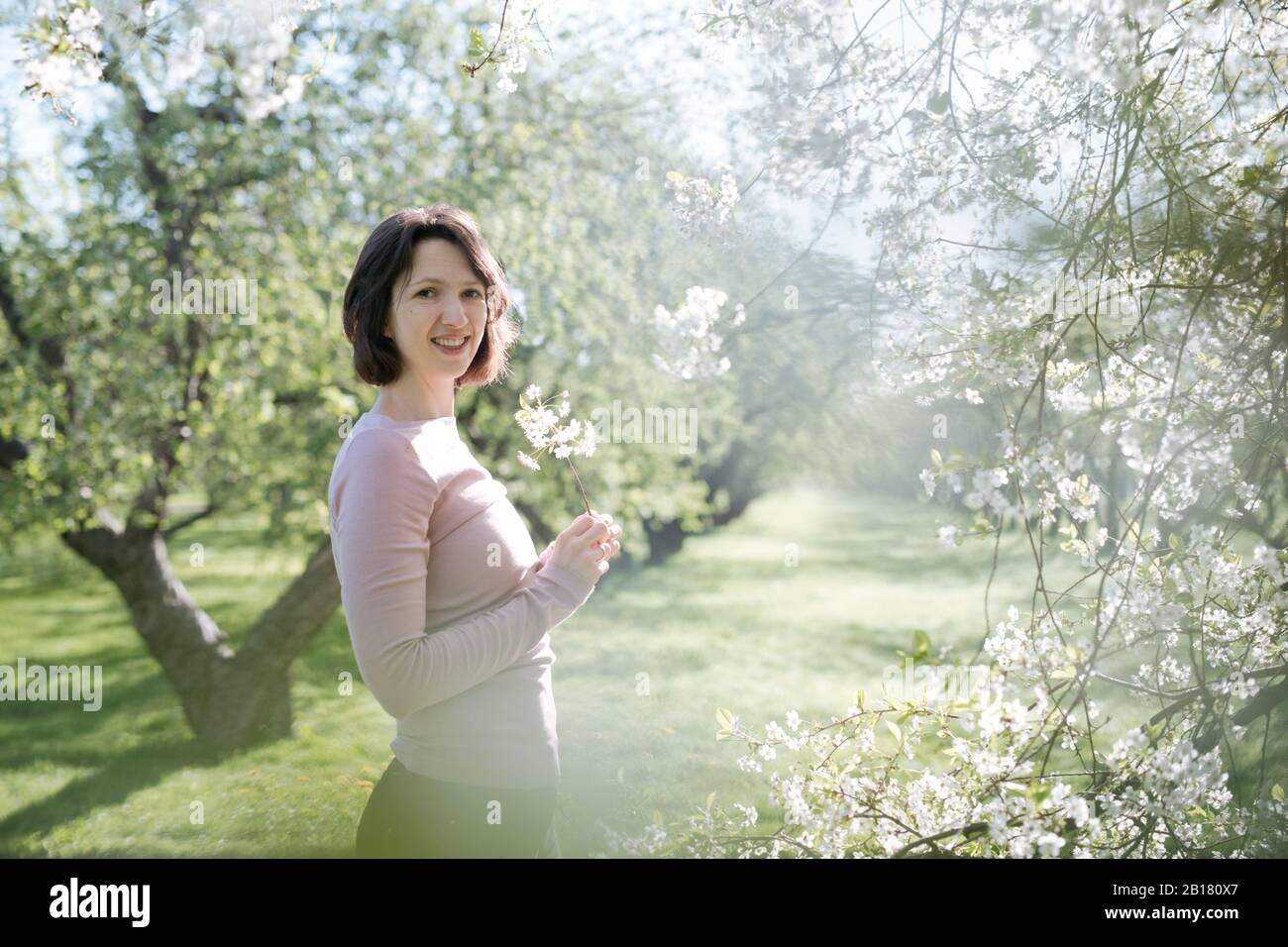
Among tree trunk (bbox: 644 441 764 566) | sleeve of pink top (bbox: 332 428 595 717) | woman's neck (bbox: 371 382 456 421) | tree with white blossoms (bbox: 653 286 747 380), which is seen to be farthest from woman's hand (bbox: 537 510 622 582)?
tree trunk (bbox: 644 441 764 566)

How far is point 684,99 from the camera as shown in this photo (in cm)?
405

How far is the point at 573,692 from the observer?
434cm

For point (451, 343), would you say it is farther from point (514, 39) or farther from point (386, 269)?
point (514, 39)

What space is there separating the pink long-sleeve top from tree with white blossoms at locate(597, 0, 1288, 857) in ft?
2.67

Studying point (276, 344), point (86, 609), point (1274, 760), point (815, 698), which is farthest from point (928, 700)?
point (86, 609)

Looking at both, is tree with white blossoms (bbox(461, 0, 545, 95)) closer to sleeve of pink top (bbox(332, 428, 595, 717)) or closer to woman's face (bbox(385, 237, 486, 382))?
woman's face (bbox(385, 237, 486, 382))

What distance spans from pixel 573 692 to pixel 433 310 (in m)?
3.27

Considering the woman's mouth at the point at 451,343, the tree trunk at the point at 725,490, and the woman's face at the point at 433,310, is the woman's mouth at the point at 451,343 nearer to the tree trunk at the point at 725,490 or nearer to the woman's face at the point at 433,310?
the woman's face at the point at 433,310

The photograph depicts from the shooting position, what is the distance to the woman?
1.14m

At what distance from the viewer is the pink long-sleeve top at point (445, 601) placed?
1138mm

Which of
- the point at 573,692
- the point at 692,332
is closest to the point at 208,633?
the point at 573,692

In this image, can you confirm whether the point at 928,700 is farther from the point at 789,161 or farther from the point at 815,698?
the point at 815,698

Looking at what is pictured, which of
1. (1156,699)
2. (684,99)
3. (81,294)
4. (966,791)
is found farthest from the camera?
(684,99)
